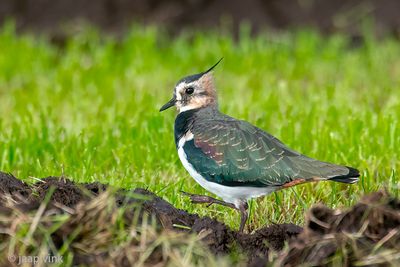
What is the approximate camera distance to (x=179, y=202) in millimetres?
5523

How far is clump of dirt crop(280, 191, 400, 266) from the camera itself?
382 centimetres

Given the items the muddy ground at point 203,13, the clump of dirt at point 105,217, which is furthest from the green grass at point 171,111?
the clump of dirt at point 105,217

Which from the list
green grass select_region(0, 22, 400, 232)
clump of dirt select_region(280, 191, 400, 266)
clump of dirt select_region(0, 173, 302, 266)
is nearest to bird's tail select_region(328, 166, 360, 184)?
green grass select_region(0, 22, 400, 232)

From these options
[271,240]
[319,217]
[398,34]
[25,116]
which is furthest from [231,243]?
[398,34]

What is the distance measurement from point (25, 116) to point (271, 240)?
11.8 ft

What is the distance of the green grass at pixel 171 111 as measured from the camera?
19.7ft

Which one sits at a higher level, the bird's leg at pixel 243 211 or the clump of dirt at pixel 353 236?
the clump of dirt at pixel 353 236

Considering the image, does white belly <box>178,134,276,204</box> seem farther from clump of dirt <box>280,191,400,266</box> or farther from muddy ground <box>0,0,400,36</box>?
muddy ground <box>0,0,400,36</box>

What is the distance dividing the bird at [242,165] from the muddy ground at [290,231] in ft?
1.93

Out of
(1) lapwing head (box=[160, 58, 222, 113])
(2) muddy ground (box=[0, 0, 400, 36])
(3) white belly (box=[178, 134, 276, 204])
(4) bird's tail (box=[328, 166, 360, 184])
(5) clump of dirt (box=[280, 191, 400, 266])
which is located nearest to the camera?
(5) clump of dirt (box=[280, 191, 400, 266])

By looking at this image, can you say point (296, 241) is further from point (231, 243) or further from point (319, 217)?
point (231, 243)

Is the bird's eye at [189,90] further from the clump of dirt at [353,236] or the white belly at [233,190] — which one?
the clump of dirt at [353,236]

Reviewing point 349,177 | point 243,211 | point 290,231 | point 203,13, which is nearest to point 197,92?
point 243,211

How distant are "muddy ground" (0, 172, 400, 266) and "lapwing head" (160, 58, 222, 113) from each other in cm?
149
